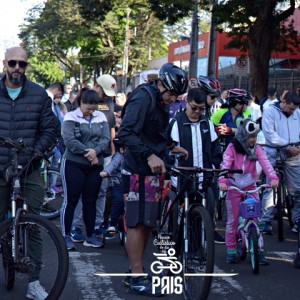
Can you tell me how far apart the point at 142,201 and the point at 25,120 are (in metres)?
1.17

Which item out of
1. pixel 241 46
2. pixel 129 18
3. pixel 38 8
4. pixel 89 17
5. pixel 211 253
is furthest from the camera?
pixel 38 8

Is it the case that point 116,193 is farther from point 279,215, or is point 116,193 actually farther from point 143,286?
point 143,286

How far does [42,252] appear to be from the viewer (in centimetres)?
682

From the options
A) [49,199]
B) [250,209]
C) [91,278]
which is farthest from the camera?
[49,199]

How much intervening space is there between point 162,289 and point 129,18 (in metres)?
57.1

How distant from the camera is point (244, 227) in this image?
9008 millimetres

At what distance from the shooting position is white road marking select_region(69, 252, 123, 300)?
7.47m

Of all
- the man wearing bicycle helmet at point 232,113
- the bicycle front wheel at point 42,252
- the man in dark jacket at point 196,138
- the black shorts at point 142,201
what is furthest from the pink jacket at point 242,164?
the bicycle front wheel at point 42,252

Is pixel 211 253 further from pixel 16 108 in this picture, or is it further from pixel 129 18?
pixel 129 18

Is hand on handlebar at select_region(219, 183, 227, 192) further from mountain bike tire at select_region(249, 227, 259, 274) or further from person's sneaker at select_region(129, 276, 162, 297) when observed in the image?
person's sneaker at select_region(129, 276, 162, 297)

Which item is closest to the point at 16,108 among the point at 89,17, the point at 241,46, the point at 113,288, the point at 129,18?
the point at 113,288

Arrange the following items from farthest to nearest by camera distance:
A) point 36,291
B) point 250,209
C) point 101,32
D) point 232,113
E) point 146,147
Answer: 1. point 101,32
2. point 232,113
3. point 250,209
4. point 146,147
5. point 36,291

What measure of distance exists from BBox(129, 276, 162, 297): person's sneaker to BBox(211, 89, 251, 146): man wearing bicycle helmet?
14.3ft

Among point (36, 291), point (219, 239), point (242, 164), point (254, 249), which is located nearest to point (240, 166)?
point (242, 164)
